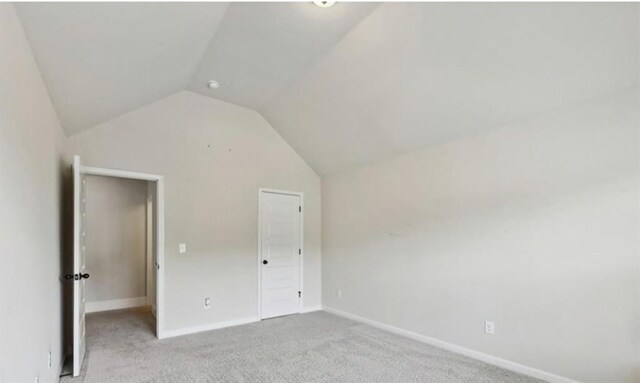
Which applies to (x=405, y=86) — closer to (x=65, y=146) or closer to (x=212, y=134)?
(x=212, y=134)

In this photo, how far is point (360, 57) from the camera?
11.2 ft

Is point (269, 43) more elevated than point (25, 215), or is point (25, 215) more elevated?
point (269, 43)

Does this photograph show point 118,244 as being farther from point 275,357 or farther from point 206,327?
point 275,357

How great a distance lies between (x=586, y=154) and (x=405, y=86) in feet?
5.53

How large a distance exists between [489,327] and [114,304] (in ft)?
19.1

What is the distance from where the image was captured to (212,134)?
16.1ft

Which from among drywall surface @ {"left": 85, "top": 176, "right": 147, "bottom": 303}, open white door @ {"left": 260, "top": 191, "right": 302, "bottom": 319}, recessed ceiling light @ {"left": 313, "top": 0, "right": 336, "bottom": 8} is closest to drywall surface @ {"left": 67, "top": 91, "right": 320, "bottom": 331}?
open white door @ {"left": 260, "top": 191, "right": 302, "bottom": 319}

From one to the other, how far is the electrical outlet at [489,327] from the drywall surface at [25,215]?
12.2ft

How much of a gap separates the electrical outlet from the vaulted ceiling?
2.00 meters

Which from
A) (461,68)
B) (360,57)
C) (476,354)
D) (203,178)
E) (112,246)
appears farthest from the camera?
(112,246)

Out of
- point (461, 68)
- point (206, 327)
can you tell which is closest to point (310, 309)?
point (206, 327)

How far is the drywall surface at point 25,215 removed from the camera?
1540 millimetres

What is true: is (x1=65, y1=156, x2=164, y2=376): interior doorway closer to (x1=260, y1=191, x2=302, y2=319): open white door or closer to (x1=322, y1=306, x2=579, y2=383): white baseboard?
(x1=260, y1=191, x2=302, y2=319): open white door

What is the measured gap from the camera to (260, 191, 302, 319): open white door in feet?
17.3
